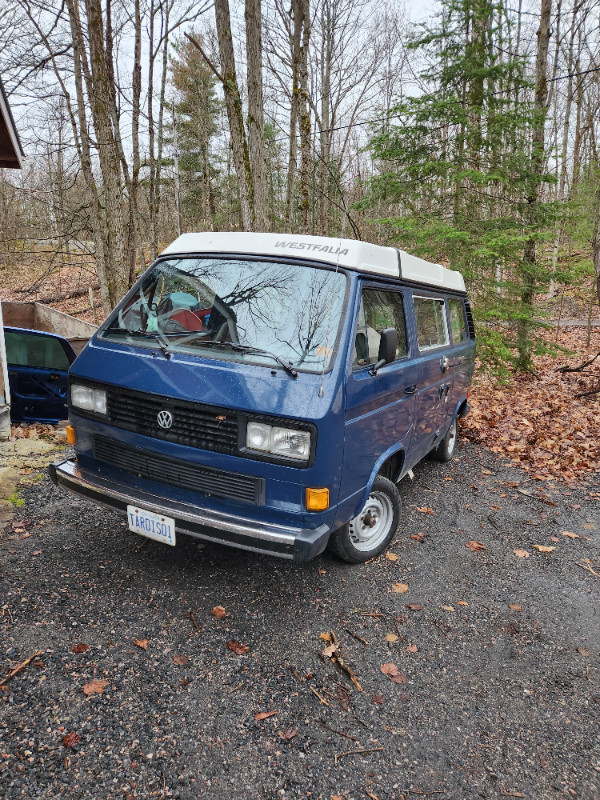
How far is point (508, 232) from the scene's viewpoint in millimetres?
8719

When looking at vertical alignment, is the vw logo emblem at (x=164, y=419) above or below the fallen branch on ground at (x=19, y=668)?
above

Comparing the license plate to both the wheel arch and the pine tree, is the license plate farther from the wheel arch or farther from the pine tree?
the pine tree

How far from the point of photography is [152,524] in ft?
9.54

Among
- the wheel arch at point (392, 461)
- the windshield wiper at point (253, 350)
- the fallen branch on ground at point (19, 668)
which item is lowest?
the fallen branch on ground at point (19, 668)

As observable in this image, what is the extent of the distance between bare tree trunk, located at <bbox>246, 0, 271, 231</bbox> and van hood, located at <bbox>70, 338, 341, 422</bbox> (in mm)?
Result: 7388

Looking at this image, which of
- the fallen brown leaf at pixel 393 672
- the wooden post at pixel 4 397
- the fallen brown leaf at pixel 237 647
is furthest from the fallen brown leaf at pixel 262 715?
the wooden post at pixel 4 397

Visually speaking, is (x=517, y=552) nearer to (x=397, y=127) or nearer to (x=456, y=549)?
(x=456, y=549)

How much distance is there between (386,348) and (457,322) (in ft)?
9.60

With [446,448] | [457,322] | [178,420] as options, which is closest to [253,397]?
[178,420]

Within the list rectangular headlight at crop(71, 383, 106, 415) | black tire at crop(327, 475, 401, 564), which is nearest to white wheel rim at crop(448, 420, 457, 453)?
black tire at crop(327, 475, 401, 564)

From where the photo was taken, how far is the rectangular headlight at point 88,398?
3201 millimetres

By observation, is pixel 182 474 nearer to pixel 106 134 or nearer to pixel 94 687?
pixel 94 687

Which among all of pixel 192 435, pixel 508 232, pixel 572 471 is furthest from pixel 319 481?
pixel 508 232

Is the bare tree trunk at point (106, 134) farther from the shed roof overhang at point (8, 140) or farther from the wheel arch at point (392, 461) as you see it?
the wheel arch at point (392, 461)
